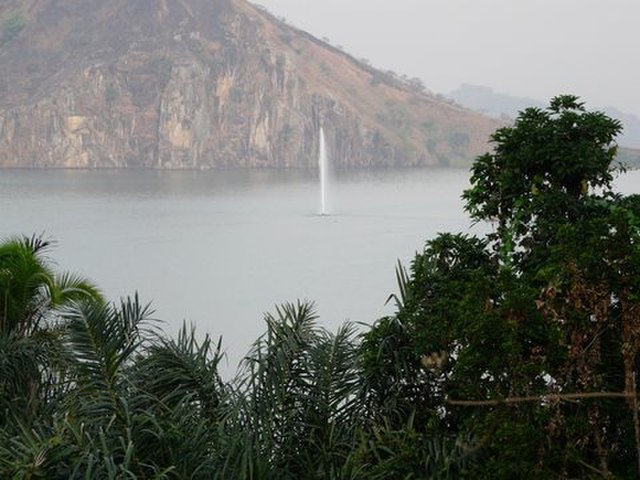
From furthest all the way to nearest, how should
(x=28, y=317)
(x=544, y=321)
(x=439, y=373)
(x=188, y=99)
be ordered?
(x=188, y=99) → (x=28, y=317) → (x=439, y=373) → (x=544, y=321)

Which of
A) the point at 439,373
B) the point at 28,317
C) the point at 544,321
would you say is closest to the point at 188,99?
the point at 28,317

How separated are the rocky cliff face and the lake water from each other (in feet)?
106

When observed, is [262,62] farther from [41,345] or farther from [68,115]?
[41,345]

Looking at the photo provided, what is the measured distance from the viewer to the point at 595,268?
5.12m

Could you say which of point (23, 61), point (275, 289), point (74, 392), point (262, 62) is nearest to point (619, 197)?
point (74, 392)

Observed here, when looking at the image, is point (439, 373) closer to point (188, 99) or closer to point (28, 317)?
point (28, 317)

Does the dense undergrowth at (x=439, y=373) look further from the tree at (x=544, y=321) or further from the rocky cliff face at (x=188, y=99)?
the rocky cliff face at (x=188, y=99)

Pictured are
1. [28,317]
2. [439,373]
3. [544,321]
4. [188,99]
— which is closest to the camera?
[544,321]

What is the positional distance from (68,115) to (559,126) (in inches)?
4482

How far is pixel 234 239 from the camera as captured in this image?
44.8m

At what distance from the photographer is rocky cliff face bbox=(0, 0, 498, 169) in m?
116

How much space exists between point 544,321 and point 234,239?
39899 mm

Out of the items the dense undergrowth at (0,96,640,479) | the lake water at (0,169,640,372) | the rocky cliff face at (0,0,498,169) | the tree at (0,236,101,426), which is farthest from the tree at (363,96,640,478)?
the rocky cliff face at (0,0,498,169)

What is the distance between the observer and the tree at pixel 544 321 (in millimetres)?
4977
